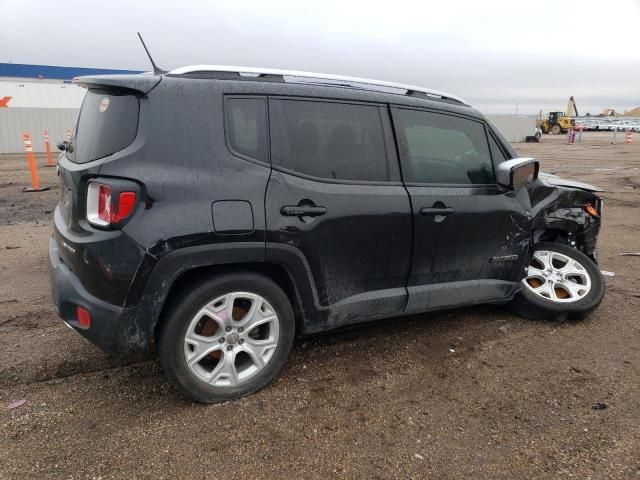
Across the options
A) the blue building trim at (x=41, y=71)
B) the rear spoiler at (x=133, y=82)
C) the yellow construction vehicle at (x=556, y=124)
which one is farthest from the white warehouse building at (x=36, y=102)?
the yellow construction vehicle at (x=556, y=124)

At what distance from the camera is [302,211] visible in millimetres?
2863

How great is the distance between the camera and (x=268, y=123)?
9.49ft

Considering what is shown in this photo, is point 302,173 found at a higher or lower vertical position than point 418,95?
lower

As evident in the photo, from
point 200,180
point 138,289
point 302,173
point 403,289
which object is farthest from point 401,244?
point 138,289

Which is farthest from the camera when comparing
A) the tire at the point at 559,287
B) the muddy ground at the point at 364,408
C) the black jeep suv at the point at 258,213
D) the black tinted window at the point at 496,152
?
the tire at the point at 559,287

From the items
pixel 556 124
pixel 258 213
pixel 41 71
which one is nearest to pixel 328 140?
pixel 258 213

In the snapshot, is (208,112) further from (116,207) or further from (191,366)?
(191,366)

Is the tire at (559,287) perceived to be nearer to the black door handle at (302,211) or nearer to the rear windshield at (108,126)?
the black door handle at (302,211)

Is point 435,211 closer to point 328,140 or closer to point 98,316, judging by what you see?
point 328,140

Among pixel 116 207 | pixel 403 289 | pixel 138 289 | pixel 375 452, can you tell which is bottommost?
pixel 375 452

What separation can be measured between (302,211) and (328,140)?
52 centimetres

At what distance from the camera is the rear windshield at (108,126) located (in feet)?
8.63

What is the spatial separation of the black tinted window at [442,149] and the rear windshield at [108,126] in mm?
1677

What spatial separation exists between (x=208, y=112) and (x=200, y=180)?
398mm
